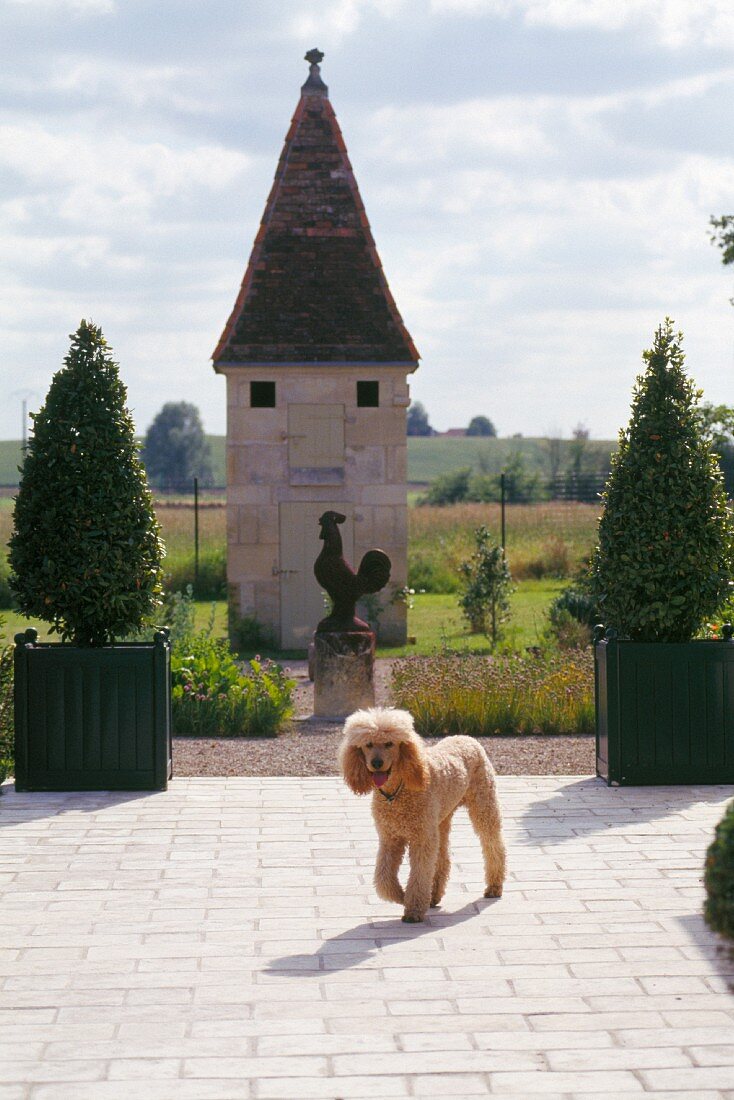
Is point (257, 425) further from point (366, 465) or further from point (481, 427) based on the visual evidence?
point (481, 427)

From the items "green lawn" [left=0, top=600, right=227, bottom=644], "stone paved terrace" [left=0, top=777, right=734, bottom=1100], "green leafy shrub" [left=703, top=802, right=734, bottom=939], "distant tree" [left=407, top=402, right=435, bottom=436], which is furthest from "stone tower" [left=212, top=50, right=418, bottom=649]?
"distant tree" [left=407, top=402, right=435, bottom=436]

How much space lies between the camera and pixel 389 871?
6855 millimetres

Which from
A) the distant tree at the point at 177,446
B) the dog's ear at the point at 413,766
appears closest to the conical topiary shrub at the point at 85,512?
the dog's ear at the point at 413,766

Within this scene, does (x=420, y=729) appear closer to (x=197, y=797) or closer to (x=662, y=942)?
(x=197, y=797)

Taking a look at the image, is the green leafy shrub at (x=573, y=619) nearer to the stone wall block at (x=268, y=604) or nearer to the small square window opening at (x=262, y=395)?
the stone wall block at (x=268, y=604)

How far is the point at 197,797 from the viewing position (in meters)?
10.0

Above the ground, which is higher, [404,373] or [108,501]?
[404,373]

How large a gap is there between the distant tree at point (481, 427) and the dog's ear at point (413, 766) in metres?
154

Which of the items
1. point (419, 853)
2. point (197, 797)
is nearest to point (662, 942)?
point (419, 853)

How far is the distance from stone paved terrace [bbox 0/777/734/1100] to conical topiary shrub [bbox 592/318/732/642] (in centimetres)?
153

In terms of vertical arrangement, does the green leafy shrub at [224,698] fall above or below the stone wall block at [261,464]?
below

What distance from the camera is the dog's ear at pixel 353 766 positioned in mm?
6664

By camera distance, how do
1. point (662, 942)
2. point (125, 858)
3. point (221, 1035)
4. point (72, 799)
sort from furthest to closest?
point (72, 799), point (125, 858), point (662, 942), point (221, 1035)

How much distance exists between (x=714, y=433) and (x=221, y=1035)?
808 inches
